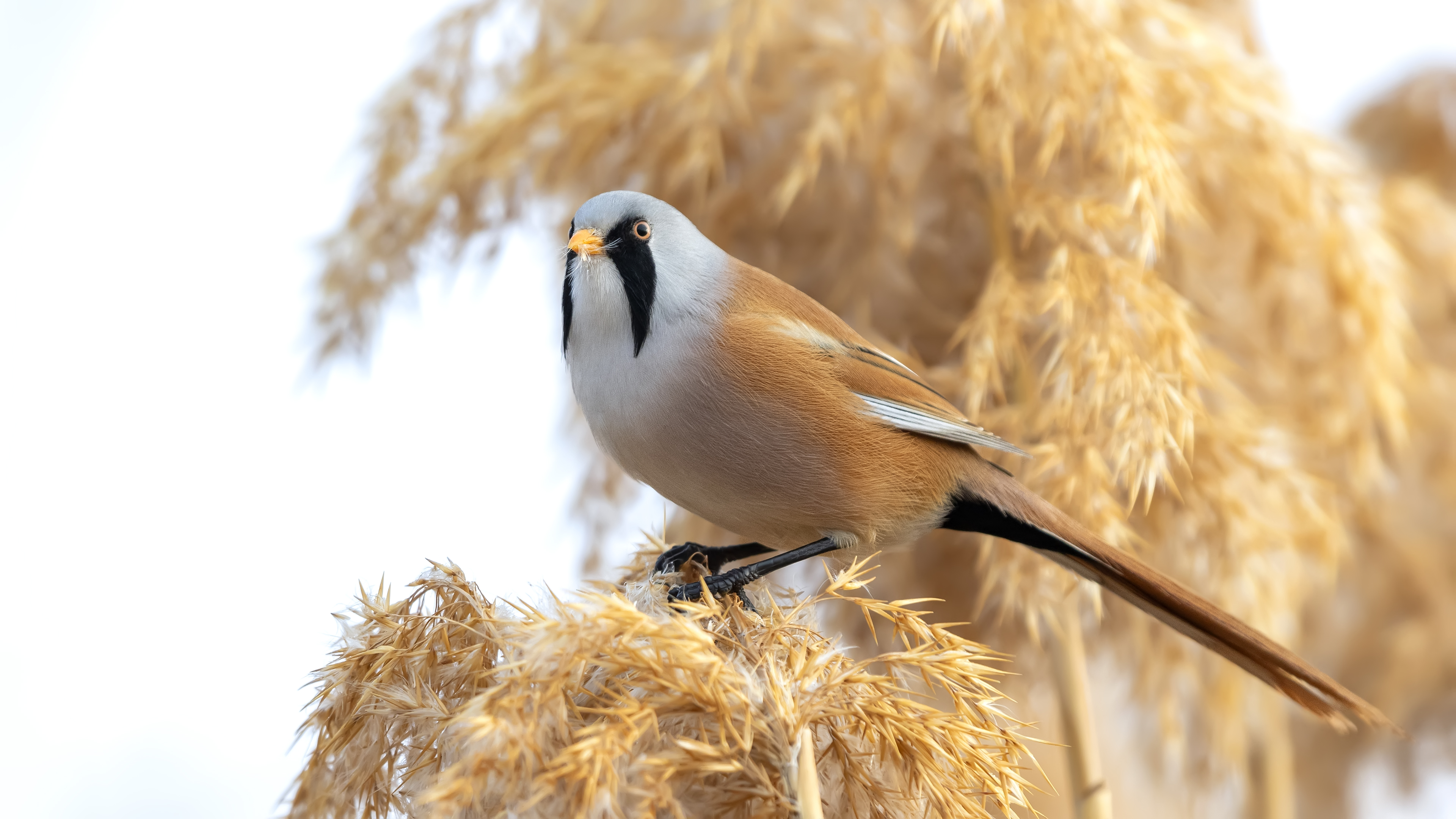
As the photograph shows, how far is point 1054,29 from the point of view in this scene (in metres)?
1.06

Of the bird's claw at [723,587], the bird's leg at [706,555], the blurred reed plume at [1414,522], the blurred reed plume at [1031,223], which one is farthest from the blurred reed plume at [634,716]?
the blurred reed plume at [1414,522]

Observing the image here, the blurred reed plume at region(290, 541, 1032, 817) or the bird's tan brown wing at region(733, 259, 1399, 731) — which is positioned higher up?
the bird's tan brown wing at region(733, 259, 1399, 731)

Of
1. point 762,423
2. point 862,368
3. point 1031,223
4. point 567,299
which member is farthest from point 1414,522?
point 567,299

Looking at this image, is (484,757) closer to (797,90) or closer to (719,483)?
(719,483)

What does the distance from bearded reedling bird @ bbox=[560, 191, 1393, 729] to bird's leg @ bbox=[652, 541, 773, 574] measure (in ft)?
0.16

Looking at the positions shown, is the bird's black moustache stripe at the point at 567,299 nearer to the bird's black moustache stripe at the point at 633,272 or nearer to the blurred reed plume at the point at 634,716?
the bird's black moustache stripe at the point at 633,272

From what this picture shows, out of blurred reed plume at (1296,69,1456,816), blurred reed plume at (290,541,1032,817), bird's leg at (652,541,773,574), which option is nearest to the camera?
blurred reed plume at (290,541,1032,817)

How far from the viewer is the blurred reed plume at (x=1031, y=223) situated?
3.34 ft

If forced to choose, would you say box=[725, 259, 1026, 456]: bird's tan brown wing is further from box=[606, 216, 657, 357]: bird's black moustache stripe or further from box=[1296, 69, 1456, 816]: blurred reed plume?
box=[1296, 69, 1456, 816]: blurred reed plume

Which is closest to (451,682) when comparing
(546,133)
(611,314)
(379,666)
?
(379,666)

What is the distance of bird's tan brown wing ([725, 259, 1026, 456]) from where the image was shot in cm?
86

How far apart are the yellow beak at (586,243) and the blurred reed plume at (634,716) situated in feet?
0.84

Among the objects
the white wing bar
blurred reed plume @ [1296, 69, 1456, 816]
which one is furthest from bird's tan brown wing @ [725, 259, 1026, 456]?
blurred reed plume @ [1296, 69, 1456, 816]

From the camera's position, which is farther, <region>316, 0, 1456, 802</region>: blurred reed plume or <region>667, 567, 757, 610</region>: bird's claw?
<region>316, 0, 1456, 802</region>: blurred reed plume
